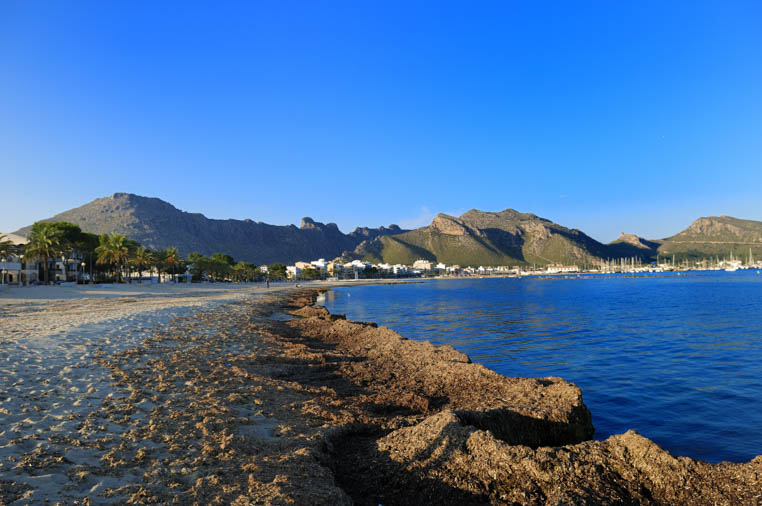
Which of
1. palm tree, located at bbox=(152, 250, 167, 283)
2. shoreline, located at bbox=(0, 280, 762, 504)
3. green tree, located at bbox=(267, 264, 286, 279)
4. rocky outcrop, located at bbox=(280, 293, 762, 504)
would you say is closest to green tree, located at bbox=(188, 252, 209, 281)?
palm tree, located at bbox=(152, 250, 167, 283)

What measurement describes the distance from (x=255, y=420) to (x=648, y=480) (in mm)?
6603

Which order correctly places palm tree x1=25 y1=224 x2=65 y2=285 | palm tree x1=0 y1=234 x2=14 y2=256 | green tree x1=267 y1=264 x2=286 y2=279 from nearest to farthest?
1. palm tree x1=0 y1=234 x2=14 y2=256
2. palm tree x1=25 y1=224 x2=65 y2=285
3. green tree x1=267 y1=264 x2=286 y2=279

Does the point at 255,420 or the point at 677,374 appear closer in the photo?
the point at 255,420

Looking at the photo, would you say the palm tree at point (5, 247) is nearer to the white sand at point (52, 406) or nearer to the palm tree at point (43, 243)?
the palm tree at point (43, 243)

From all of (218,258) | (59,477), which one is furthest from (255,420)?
(218,258)

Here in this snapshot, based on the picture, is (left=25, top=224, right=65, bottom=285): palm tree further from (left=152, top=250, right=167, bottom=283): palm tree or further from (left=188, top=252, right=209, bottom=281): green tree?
(left=188, top=252, right=209, bottom=281): green tree

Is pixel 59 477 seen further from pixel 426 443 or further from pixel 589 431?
pixel 589 431

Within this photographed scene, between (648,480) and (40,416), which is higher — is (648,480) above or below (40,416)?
below

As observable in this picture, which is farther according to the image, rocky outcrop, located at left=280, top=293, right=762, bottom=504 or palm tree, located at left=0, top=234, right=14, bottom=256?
palm tree, located at left=0, top=234, right=14, bottom=256

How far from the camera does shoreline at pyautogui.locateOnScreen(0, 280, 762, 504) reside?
5.01 m

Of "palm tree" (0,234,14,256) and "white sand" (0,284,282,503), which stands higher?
"palm tree" (0,234,14,256)

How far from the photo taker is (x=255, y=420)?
24.8ft

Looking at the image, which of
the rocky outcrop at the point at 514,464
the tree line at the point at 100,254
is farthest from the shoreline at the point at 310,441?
the tree line at the point at 100,254

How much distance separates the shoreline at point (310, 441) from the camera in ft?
16.4
